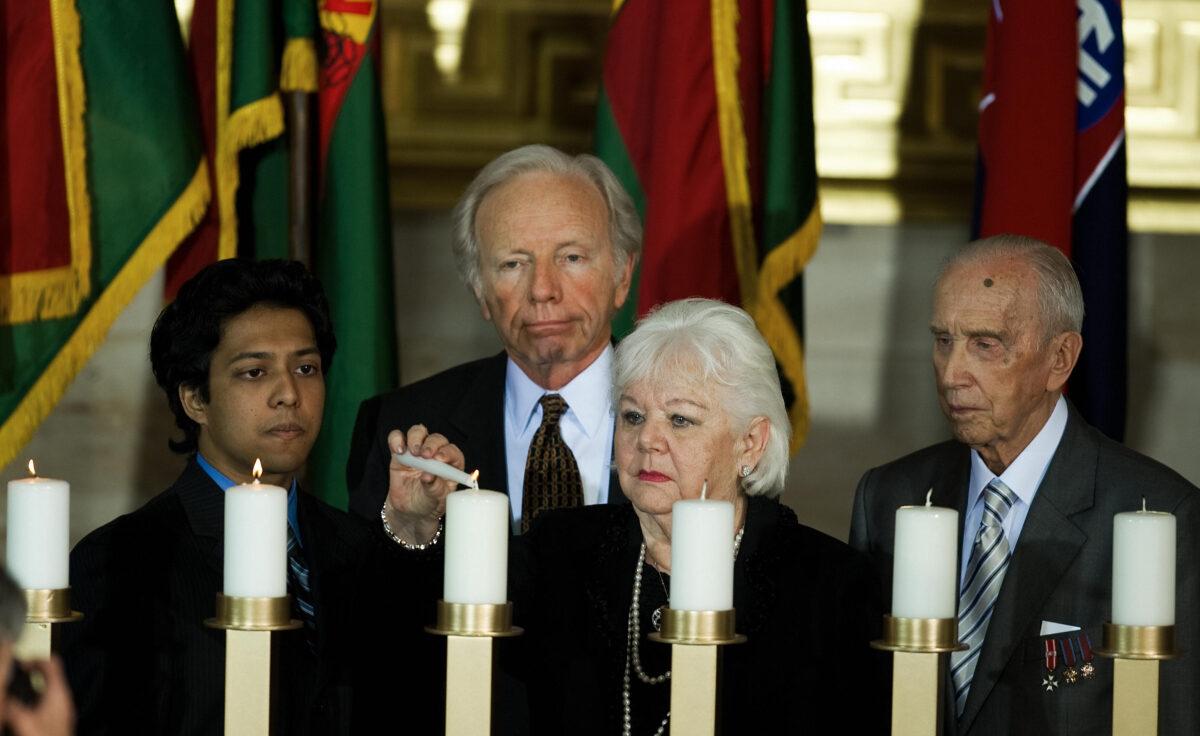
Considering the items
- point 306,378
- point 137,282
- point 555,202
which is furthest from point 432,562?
point 137,282

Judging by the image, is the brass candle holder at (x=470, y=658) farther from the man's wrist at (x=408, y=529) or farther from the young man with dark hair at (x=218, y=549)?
the man's wrist at (x=408, y=529)

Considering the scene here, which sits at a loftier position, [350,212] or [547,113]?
[547,113]

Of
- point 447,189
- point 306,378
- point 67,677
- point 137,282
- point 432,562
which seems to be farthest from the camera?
point 447,189

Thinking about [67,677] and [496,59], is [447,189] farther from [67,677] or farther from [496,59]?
[67,677]

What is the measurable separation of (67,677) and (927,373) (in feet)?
9.01

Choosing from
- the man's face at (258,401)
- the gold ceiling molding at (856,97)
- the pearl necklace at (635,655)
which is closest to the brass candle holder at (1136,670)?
the pearl necklace at (635,655)

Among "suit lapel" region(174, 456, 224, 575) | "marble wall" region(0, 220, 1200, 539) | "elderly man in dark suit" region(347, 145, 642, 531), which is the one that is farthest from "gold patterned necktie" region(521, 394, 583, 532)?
"marble wall" region(0, 220, 1200, 539)

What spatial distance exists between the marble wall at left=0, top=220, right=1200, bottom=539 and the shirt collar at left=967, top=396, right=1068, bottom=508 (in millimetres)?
1623

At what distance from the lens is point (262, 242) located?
412 cm

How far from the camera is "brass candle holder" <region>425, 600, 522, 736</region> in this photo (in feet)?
7.47

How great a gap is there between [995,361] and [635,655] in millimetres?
841

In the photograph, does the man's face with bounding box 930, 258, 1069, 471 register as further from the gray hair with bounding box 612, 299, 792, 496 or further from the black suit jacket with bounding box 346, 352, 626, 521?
the black suit jacket with bounding box 346, 352, 626, 521

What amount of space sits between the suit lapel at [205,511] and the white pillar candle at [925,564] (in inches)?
41.8

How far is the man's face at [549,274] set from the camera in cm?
326
